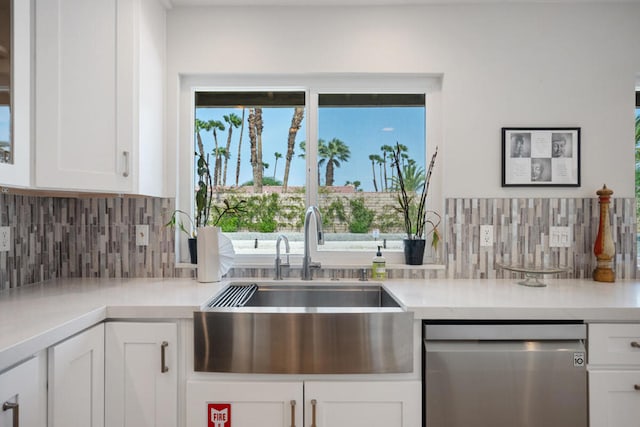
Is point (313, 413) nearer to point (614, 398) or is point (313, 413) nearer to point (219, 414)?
point (219, 414)

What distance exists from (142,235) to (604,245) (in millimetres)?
2423

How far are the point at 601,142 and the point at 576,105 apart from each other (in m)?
0.24

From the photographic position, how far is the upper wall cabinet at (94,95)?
1478 mm

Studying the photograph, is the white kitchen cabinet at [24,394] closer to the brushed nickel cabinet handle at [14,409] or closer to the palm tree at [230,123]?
the brushed nickel cabinet handle at [14,409]

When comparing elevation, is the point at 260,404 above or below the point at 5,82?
below

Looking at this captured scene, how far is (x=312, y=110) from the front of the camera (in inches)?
87.4

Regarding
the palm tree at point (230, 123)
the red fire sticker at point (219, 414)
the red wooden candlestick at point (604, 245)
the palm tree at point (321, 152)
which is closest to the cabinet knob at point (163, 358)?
the red fire sticker at point (219, 414)

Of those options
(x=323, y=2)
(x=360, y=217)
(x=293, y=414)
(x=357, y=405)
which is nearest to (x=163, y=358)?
(x=293, y=414)

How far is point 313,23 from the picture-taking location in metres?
2.12

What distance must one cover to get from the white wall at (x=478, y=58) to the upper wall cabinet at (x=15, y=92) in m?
0.79

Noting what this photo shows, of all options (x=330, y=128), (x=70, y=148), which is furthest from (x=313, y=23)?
(x=70, y=148)

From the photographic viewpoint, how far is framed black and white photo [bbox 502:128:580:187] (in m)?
2.08

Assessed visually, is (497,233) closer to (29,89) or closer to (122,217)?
(122,217)

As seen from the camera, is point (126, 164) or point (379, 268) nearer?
point (126, 164)
